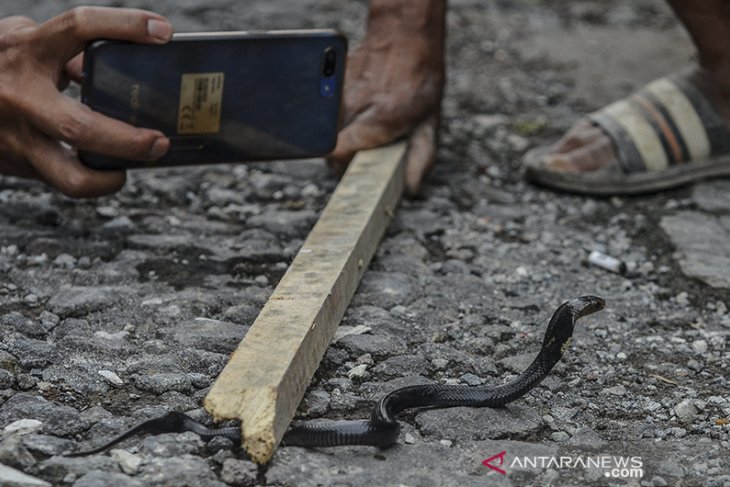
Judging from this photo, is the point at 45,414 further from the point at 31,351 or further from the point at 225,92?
the point at 225,92

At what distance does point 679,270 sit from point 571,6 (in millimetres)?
3233

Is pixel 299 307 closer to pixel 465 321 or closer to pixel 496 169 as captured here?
pixel 465 321

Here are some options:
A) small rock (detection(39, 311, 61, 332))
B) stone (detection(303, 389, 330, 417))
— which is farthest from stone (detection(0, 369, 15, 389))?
stone (detection(303, 389, 330, 417))

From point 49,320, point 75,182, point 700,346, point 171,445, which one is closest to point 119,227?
point 75,182

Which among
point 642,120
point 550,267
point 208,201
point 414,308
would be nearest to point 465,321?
point 414,308

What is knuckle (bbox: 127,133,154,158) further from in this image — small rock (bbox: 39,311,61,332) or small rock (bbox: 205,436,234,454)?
small rock (bbox: 205,436,234,454)

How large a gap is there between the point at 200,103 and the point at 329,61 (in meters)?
0.38

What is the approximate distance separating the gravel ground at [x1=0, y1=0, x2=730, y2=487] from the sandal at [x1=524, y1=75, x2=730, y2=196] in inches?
2.6

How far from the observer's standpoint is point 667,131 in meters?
4.08

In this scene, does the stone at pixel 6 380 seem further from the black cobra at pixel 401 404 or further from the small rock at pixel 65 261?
the small rock at pixel 65 261

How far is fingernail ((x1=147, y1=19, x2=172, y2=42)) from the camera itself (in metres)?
2.96

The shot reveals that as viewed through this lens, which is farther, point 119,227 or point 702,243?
point 702,243

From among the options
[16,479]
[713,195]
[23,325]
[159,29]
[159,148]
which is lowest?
[713,195]

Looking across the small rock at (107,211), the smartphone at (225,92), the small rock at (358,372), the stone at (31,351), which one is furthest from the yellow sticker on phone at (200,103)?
the small rock at (358,372)
